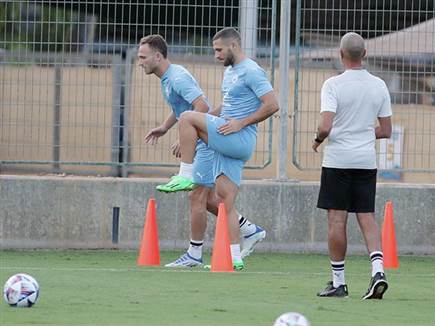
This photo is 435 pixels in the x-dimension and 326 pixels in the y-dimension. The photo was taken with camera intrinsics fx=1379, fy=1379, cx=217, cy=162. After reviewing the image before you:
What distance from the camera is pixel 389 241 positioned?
12508 millimetres

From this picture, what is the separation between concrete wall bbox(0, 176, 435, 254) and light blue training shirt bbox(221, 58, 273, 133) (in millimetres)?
2412

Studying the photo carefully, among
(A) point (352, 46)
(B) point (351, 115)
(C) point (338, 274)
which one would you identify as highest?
(A) point (352, 46)

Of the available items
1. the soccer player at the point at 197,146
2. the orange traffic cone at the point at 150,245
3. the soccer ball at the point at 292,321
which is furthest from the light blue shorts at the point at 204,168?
the soccer ball at the point at 292,321

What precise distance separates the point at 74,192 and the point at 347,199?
484 cm

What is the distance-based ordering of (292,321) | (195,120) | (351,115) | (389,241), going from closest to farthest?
(292,321), (351,115), (195,120), (389,241)

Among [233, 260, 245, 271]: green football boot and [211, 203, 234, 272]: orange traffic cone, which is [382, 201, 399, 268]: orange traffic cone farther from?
[211, 203, 234, 272]: orange traffic cone

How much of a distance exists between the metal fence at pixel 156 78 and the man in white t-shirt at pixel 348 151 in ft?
14.1

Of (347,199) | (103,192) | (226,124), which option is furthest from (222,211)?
(103,192)

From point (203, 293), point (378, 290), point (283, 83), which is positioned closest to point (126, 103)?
point (283, 83)

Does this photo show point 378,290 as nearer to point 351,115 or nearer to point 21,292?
point 351,115

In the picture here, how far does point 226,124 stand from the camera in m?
11.2

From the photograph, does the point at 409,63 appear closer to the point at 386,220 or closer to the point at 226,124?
the point at 386,220

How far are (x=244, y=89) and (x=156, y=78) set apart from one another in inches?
109

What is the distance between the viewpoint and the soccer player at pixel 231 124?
36.3 ft
